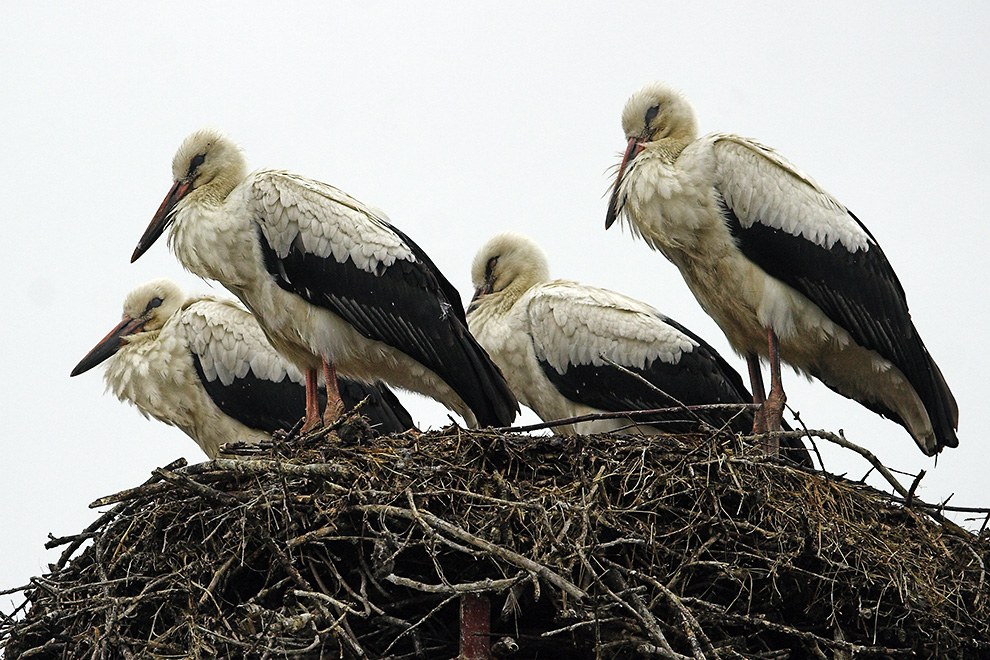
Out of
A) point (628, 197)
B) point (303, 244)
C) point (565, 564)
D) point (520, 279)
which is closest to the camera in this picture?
point (565, 564)

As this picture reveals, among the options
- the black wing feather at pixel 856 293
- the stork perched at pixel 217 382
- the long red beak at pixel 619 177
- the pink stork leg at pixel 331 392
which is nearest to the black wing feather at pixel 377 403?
the stork perched at pixel 217 382

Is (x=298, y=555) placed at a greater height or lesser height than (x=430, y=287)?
lesser

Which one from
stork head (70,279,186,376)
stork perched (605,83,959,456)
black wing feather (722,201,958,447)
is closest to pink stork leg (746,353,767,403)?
stork perched (605,83,959,456)

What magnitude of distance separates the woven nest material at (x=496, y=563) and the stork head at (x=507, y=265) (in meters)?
2.55

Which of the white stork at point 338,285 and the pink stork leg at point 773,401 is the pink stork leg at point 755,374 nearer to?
the pink stork leg at point 773,401

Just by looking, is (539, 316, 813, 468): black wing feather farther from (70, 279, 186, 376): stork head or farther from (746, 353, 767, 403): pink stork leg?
(70, 279, 186, 376): stork head

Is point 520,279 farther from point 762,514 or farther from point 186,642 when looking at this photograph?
point 186,642

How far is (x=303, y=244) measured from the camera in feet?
18.9

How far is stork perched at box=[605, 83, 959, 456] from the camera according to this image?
5.98 meters

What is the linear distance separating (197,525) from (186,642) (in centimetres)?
46

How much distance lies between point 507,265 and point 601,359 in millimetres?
1375

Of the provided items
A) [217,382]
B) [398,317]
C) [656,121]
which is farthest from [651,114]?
[217,382]

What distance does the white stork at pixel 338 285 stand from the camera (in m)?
5.79

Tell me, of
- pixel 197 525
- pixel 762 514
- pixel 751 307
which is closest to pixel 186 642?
pixel 197 525
